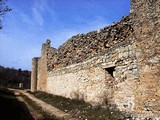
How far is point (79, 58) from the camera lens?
581 inches

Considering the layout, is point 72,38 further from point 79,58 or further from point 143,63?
point 143,63

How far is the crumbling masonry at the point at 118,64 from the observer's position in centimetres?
779

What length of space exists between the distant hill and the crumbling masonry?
2289 centimetres

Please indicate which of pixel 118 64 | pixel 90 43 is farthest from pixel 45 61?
pixel 118 64

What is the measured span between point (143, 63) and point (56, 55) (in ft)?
39.1

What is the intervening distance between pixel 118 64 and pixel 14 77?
35.0 meters

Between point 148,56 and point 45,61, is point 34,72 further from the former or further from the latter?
point 148,56

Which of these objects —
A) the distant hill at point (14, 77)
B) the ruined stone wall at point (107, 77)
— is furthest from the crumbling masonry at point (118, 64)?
the distant hill at point (14, 77)

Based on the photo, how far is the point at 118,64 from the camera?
10.5m

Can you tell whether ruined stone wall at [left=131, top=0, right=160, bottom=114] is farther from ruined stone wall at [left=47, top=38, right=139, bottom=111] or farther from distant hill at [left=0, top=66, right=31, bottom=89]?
distant hill at [left=0, top=66, right=31, bottom=89]

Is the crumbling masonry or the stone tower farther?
the stone tower

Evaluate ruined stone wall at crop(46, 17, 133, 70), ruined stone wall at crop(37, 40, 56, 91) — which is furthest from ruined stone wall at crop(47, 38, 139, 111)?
ruined stone wall at crop(37, 40, 56, 91)

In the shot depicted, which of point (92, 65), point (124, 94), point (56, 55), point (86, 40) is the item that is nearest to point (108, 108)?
point (124, 94)

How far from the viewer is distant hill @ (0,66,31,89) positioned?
40347 millimetres
